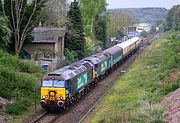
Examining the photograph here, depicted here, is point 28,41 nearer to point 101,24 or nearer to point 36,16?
point 36,16

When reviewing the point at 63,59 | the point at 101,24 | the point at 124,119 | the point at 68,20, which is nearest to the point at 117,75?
the point at 63,59

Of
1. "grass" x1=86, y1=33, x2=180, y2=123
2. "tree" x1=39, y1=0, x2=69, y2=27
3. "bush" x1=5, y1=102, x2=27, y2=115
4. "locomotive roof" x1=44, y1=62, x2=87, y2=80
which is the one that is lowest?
"bush" x1=5, y1=102, x2=27, y2=115

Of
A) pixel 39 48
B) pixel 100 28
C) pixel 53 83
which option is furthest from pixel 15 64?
pixel 100 28

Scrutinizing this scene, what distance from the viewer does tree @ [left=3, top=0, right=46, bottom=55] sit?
1797 inches

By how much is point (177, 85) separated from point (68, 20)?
1265 inches

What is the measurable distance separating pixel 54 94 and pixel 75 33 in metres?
33.1

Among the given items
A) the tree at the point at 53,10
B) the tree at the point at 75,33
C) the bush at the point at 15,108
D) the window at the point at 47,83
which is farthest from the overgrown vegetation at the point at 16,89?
the tree at the point at 75,33

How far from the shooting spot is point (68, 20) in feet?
194

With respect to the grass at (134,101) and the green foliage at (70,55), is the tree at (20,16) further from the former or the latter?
the grass at (134,101)

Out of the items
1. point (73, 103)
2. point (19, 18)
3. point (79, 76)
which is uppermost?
point (19, 18)

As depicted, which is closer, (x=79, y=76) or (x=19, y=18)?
(x=79, y=76)

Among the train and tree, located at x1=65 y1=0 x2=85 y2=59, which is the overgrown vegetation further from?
tree, located at x1=65 y1=0 x2=85 y2=59

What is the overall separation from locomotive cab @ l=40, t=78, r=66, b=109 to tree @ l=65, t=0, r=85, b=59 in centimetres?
3269

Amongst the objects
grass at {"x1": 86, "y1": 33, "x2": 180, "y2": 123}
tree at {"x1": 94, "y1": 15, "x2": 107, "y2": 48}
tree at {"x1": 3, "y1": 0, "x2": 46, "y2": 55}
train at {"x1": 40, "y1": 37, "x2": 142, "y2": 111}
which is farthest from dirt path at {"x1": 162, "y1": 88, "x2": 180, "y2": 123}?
tree at {"x1": 94, "y1": 15, "x2": 107, "y2": 48}
